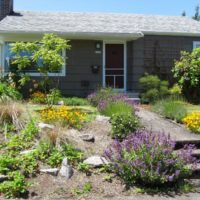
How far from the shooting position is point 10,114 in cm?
965

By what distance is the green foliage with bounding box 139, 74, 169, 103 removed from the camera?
17.5 m

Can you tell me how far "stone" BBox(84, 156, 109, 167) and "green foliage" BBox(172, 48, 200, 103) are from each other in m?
10.5

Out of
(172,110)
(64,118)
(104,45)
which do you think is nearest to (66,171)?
(64,118)

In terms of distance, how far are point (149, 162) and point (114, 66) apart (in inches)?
508

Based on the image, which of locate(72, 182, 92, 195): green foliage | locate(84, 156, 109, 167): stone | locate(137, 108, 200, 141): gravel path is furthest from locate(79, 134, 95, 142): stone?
locate(72, 182, 92, 195): green foliage

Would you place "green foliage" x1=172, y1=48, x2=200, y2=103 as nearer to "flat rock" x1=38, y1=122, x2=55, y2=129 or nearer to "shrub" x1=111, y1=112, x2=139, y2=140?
"shrub" x1=111, y1=112, x2=139, y2=140

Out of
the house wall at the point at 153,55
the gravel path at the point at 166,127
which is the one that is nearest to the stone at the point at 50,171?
the gravel path at the point at 166,127

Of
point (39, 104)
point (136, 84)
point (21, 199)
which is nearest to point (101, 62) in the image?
point (136, 84)

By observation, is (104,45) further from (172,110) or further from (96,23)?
(172,110)

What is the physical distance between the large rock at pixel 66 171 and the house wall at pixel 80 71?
37.7ft

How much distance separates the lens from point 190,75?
18.1m

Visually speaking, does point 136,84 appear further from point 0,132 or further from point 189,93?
point 0,132

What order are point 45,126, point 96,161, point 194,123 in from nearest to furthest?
point 96,161
point 45,126
point 194,123

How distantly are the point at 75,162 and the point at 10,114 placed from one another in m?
2.37
